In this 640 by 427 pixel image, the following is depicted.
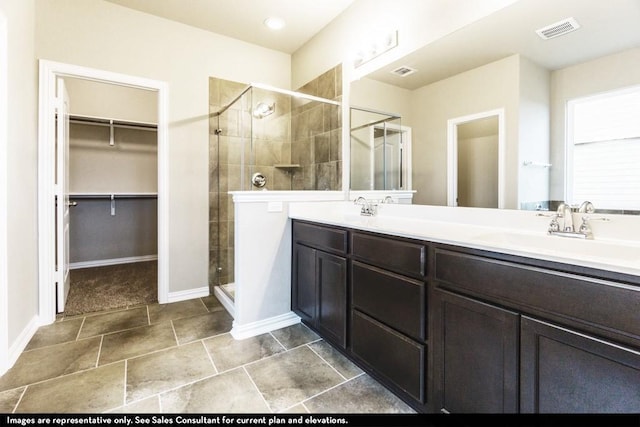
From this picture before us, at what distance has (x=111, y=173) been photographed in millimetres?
4324

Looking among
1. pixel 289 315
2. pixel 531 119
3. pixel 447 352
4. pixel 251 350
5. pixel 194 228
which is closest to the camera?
pixel 447 352

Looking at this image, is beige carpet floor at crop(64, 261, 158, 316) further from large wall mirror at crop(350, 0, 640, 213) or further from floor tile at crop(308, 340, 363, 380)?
large wall mirror at crop(350, 0, 640, 213)

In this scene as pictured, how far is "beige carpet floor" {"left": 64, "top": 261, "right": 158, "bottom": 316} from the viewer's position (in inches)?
112

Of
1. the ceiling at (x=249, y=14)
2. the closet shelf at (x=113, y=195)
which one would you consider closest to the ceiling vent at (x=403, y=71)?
the ceiling at (x=249, y=14)

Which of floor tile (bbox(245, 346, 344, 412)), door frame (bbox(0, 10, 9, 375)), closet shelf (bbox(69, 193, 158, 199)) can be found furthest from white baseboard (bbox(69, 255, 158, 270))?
floor tile (bbox(245, 346, 344, 412))

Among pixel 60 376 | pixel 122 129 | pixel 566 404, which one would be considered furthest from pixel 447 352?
pixel 122 129

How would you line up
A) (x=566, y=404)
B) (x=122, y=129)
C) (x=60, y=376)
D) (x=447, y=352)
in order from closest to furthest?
(x=566, y=404)
(x=447, y=352)
(x=60, y=376)
(x=122, y=129)

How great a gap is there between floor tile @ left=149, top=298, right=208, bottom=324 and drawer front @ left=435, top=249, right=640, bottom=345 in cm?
230

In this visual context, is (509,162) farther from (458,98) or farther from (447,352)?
(447,352)

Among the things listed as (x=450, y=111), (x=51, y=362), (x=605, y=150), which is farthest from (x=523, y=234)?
(x=51, y=362)

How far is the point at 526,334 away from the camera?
102cm

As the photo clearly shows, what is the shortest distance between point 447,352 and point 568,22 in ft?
5.27

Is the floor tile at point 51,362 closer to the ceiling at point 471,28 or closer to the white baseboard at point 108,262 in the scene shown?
the white baseboard at point 108,262

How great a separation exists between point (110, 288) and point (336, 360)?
276cm
